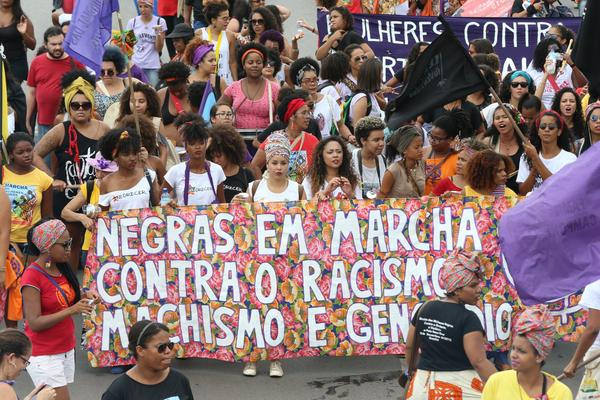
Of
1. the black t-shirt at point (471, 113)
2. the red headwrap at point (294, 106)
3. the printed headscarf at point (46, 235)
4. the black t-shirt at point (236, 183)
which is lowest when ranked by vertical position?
the printed headscarf at point (46, 235)

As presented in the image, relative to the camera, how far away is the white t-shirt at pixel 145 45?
1534cm

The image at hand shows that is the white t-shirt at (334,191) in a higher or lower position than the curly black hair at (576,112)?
lower

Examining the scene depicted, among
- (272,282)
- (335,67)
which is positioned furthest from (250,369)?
(335,67)

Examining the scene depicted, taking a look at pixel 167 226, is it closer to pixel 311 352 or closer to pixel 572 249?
pixel 311 352

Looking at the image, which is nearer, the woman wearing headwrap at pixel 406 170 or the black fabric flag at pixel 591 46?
the black fabric flag at pixel 591 46

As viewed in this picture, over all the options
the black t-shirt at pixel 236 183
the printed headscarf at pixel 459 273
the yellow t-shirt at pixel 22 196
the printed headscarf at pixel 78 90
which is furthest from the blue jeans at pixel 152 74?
the printed headscarf at pixel 459 273

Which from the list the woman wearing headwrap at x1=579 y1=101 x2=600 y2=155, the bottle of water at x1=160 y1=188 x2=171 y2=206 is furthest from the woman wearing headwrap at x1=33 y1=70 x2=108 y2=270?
the woman wearing headwrap at x1=579 y1=101 x2=600 y2=155

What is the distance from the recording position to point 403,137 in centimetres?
1024

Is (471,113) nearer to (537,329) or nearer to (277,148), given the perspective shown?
(277,148)

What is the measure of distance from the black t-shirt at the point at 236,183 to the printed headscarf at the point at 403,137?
1.23m

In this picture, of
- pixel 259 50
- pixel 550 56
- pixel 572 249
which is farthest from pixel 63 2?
pixel 572 249

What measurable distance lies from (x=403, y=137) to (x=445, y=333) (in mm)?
3364

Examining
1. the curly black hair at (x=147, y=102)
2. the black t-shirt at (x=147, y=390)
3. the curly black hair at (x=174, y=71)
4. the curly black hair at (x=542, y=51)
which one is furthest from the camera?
the curly black hair at (x=542, y=51)

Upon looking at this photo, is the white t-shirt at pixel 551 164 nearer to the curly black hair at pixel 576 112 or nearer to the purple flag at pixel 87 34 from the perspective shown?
the curly black hair at pixel 576 112
